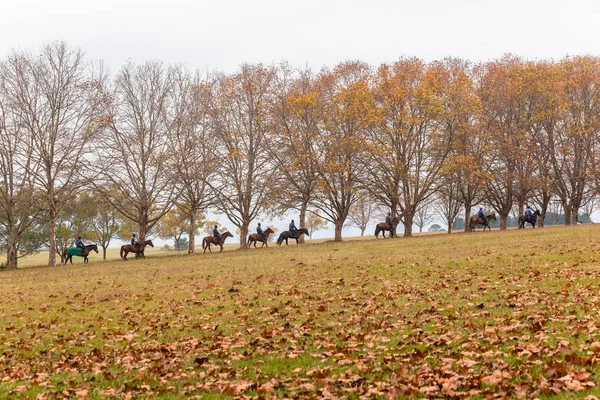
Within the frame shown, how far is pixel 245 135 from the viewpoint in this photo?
165ft

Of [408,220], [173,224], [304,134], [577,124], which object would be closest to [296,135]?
[304,134]

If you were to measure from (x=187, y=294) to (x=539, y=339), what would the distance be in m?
13.7

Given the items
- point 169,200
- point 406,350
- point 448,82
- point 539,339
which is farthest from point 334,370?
point 448,82

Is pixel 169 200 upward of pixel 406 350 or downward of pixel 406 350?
→ upward

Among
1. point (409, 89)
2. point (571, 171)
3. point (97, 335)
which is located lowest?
point (97, 335)

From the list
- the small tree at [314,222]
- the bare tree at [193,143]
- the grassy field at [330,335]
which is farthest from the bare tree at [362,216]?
the grassy field at [330,335]

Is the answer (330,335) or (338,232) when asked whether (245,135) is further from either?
(330,335)

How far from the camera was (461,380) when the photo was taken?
25.0 feet

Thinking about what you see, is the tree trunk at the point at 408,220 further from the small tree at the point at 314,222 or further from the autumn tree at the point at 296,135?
the small tree at the point at 314,222

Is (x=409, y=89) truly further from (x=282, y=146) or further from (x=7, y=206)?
(x=7, y=206)

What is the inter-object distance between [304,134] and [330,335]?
127 ft

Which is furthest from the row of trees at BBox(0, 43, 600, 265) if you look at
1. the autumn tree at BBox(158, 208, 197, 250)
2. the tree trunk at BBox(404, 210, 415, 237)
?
the autumn tree at BBox(158, 208, 197, 250)

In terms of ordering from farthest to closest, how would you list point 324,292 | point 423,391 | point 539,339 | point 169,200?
point 169,200 < point 324,292 < point 539,339 < point 423,391

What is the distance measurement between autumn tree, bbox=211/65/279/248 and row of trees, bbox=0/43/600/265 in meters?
0.13
